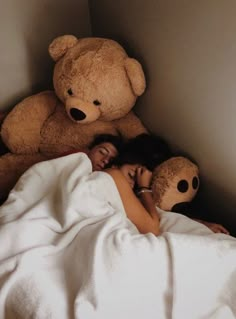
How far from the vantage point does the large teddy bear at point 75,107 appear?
1557 mm

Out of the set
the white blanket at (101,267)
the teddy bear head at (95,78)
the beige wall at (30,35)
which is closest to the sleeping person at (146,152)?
the teddy bear head at (95,78)

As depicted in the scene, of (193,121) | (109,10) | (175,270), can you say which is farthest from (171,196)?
(109,10)

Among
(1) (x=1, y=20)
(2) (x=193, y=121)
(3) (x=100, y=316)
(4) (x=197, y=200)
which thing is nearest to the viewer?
(3) (x=100, y=316)

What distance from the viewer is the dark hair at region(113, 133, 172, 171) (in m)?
1.56

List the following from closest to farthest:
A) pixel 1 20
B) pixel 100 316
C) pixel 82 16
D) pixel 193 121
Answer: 1. pixel 100 316
2. pixel 193 121
3. pixel 1 20
4. pixel 82 16

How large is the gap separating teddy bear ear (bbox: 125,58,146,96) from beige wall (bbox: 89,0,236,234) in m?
0.05

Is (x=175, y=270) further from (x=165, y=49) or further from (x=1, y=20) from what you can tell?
(x=1, y=20)

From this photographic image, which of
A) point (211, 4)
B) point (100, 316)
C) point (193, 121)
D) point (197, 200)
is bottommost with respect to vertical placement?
point (197, 200)

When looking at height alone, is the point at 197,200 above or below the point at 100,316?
below

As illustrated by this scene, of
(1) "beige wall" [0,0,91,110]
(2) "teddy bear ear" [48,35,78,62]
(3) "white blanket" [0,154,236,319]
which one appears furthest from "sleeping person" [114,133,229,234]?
(1) "beige wall" [0,0,91,110]

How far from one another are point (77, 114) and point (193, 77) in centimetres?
45

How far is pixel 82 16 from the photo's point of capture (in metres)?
1.86

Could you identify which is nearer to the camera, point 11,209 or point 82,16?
point 11,209

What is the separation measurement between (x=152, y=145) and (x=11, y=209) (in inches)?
22.1
